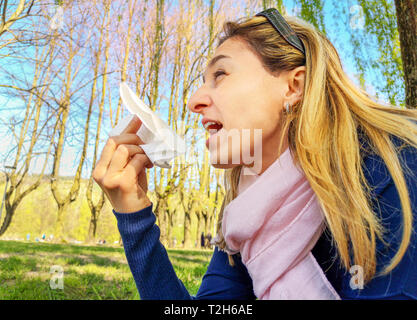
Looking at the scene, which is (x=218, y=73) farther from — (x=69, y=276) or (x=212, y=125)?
(x=69, y=276)

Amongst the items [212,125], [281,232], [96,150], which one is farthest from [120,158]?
[96,150]

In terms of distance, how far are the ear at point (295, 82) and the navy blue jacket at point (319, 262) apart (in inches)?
10.3

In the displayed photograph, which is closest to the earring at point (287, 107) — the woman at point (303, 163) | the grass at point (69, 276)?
the woman at point (303, 163)

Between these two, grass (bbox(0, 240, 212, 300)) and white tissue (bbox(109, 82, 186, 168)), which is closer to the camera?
white tissue (bbox(109, 82, 186, 168))

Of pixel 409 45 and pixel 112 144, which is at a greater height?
pixel 409 45

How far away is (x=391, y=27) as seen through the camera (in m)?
3.56

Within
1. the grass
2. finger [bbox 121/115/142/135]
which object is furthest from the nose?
the grass

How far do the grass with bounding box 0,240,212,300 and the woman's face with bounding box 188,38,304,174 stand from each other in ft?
5.96

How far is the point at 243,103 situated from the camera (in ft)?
2.81

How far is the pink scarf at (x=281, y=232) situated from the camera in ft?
2.39

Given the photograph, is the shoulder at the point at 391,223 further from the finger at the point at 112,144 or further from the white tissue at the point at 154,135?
Result: the finger at the point at 112,144

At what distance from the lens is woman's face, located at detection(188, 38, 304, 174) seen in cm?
86

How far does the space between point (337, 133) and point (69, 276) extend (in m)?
2.66
